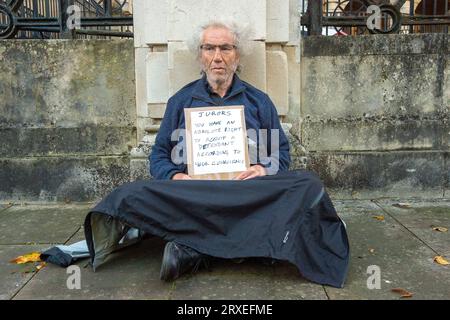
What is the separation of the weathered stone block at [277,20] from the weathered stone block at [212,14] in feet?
0.42

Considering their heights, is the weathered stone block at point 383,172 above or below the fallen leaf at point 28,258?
above

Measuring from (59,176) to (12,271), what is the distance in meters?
1.45

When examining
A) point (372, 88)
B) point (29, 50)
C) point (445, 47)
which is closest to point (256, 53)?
point (372, 88)

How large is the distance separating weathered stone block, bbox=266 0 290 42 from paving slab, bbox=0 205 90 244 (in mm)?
2101

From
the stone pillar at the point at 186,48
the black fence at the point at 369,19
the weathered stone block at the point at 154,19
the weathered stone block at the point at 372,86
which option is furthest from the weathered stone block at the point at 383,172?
the weathered stone block at the point at 154,19

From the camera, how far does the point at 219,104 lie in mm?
3139

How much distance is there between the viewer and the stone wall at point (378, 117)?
13.5ft

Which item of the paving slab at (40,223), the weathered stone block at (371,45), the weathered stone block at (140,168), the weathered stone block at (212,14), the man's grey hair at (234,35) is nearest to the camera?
the man's grey hair at (234,35)

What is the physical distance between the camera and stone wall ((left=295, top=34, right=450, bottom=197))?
13.5ft

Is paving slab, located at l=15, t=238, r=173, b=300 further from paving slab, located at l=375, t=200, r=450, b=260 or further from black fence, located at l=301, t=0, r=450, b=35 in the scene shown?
black fence, located at l=301, t=0, r=450, b=35

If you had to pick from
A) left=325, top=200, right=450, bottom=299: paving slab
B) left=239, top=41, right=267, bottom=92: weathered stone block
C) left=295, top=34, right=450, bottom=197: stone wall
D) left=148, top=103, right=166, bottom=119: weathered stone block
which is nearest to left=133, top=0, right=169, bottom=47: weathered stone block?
left=148, top=103, right=166, bottom=119: weathered stone block

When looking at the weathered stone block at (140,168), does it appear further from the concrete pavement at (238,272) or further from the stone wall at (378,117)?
the stone wall at (378,117)

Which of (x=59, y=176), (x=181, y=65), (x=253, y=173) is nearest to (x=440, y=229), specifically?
(x=253, y=173)

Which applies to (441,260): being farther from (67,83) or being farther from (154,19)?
(67,83)
